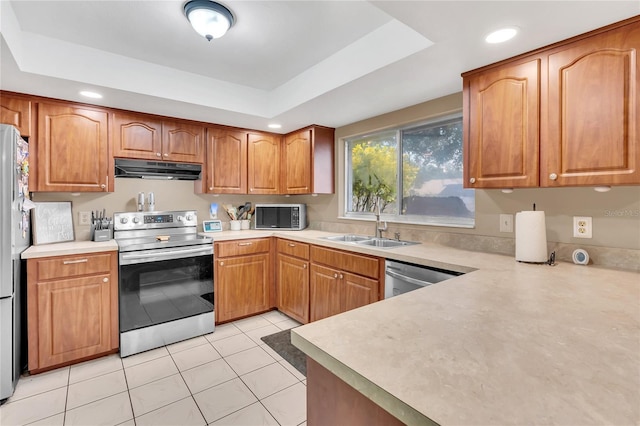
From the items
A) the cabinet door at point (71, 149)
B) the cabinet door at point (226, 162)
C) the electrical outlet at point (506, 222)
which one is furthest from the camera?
the cabinet door at point (226, 162)

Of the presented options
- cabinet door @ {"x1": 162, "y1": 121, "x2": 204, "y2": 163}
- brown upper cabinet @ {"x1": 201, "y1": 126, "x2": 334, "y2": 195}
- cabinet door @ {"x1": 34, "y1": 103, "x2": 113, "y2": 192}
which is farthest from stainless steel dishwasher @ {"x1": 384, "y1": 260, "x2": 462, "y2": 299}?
→ cabinet door @ {"x1": 34, "y1": 103, "x2": 113, "y2": 192}

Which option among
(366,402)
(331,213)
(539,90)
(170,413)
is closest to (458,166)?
(539,90)

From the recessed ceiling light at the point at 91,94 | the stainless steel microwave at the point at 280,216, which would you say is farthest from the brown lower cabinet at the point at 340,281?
the recessed ceiling light at the point at 91,94

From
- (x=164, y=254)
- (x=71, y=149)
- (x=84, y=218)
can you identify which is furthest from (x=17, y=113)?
(x=164, y=254)

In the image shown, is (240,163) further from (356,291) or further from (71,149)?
(356,291)

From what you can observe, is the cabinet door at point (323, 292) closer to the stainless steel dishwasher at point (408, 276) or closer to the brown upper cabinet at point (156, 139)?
the stainless steel dishwasher at point (408, 276)

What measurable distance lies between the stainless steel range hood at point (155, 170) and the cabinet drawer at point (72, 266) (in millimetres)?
829

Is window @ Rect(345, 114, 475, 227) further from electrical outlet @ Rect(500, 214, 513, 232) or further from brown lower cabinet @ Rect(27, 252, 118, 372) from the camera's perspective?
brown lower cabinet @ Rect(27, 252, 118, 372)

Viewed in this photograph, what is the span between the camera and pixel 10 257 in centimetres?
191

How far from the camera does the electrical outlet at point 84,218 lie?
280 centimetres

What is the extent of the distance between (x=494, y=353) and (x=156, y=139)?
3128 millimetres

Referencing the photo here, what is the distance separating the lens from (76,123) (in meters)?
2.56

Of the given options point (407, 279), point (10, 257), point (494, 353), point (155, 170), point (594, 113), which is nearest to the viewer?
point (494, 353)

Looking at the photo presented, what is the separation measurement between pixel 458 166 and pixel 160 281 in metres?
2.63
